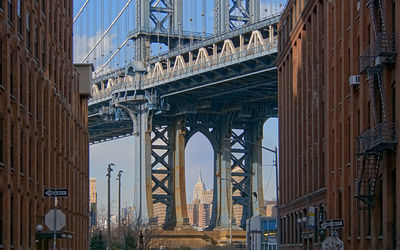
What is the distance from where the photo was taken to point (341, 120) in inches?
1861

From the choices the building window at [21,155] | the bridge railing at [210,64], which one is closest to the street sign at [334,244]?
the building window at [21,155]

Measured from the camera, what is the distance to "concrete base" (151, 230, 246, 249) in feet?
393

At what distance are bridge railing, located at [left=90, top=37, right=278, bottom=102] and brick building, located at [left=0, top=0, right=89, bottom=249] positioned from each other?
110 ft

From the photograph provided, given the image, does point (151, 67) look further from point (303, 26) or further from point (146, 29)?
point (303, 26)

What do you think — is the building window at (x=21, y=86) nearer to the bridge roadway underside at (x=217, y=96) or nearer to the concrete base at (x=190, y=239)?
the bridge roadway underside at (x=217, y=96)

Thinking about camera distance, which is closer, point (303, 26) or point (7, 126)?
point (7, 126)

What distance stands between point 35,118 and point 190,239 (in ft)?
265

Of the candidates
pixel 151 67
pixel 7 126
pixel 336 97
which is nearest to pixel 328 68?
pixel 336 97

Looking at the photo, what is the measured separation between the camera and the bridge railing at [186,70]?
313ft

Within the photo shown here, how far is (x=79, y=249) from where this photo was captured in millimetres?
63250

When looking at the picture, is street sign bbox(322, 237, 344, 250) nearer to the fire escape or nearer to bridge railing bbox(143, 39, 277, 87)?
the fire escape

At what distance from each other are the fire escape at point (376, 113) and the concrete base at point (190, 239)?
79210 millimetres

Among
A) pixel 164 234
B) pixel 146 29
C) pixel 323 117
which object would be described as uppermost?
pixel 146 29

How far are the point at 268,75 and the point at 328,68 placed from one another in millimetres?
50608
